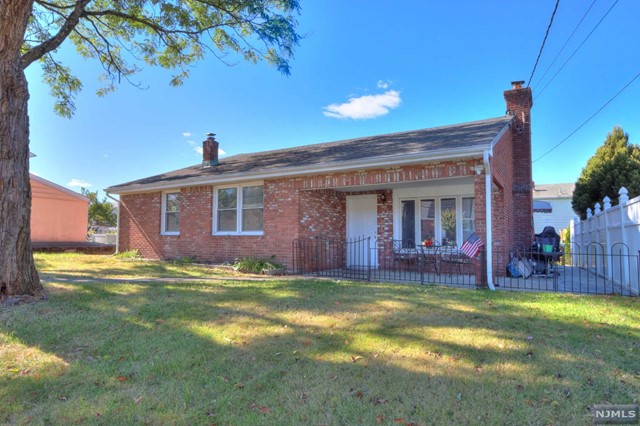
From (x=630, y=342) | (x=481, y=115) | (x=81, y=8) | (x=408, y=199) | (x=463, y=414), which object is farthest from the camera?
(x=481, y=115)

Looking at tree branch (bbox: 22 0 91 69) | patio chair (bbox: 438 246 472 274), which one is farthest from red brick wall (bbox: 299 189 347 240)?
tree branch (bbox: 22 0 91 69)

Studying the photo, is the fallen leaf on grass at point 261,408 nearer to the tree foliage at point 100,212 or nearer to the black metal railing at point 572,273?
the black metal railing at point 572,273

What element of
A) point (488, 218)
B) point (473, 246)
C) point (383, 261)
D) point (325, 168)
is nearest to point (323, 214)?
point (325, 168)

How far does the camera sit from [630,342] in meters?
4.20

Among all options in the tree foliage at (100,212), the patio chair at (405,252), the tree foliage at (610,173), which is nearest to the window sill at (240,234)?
the patio chair at (405,252)

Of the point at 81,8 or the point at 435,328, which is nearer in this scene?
the point at 435,328

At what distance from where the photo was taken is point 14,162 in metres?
5.92

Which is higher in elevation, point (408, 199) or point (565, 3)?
point (565, 3)

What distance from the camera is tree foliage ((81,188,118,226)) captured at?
40219 mm

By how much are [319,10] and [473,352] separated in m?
11.1

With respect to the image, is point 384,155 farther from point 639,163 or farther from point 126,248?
point 639,163

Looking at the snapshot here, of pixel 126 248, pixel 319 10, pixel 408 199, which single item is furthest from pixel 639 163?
pixel 126 248

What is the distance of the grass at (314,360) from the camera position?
2.86 metres

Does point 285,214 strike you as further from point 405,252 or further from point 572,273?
point 572,273
